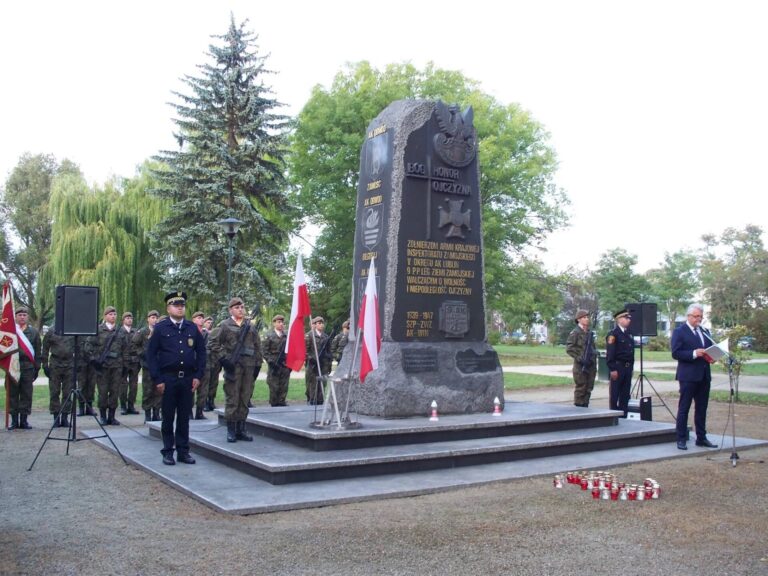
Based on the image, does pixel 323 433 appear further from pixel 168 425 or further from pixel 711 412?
pixel 711 412

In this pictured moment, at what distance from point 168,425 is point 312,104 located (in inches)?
937

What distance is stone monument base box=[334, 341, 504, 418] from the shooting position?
9.56m

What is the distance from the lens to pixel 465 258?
10.6 metres

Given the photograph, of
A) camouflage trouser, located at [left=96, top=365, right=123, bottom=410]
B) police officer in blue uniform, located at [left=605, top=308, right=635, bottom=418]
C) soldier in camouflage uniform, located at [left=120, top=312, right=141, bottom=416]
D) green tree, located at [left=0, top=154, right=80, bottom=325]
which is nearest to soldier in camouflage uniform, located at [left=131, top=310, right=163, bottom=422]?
soldier in camouflage uniform, located at [left=120, top=312, right=141, bottom=416]

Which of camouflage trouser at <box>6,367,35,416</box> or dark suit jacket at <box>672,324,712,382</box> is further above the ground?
dark suit jacket at <box>672,324,712,382</box>

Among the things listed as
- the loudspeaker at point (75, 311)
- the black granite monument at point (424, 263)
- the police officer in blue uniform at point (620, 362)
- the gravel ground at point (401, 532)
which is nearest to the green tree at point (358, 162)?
the police officer in blue uniform at point (620, 362)

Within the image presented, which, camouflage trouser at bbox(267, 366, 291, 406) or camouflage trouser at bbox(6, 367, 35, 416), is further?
camouflage trouser at bbox(267, 366, 291, 406)

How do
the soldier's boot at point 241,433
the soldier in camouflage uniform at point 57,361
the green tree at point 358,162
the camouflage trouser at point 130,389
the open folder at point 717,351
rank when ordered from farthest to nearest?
1. the green tree at point 358,162
2. the camouflage trouser at point 130,389
3. the soldier in camouflage uniform at point 57,361
4. the soldier's boot at point 241,433
5. the open folder at point 717,351

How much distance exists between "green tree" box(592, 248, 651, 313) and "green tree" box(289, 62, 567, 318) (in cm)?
3438

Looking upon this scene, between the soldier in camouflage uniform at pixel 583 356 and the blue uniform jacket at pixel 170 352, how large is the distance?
22.5 ft

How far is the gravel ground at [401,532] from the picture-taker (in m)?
4.90

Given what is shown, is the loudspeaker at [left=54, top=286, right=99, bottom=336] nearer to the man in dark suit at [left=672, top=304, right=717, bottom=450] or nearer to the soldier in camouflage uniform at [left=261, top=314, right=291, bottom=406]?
the soldier in camouflage uniform at [left=261, top=314, right=291, bottom=406]

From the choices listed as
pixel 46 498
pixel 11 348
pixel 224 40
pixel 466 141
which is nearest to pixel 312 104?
pixel 224 40

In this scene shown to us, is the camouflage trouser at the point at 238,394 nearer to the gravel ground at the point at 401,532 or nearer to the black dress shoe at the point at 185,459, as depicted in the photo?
the black dress shoe at the point at 185,459
